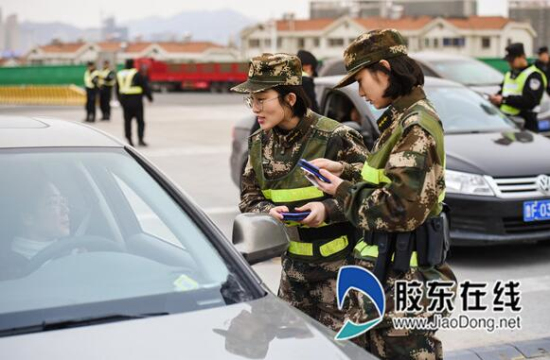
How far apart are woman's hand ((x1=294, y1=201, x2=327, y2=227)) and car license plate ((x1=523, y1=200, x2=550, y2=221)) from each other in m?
3.78

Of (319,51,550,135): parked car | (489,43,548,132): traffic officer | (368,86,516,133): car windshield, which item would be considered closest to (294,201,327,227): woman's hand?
(368,86,516,133): car windshield

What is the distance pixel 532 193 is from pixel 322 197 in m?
3.72

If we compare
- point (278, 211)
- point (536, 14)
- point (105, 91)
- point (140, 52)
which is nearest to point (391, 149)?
point (278, 211)

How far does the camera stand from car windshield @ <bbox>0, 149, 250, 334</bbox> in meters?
2.80

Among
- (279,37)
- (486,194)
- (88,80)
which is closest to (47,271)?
(486,194)

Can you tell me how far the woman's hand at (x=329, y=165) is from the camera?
3582 mm

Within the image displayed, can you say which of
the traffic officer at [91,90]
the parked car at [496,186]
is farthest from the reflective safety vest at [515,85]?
the traffic officer at [91,90]

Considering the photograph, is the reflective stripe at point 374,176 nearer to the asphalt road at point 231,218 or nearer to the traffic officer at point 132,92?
the asphalt road at point 231,218

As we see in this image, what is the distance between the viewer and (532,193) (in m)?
7.10

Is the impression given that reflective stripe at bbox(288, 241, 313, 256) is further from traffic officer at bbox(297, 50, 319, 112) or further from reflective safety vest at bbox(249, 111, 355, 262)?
traffic officer at bbox(297, 50, 319, 112)

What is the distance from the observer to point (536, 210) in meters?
7.08

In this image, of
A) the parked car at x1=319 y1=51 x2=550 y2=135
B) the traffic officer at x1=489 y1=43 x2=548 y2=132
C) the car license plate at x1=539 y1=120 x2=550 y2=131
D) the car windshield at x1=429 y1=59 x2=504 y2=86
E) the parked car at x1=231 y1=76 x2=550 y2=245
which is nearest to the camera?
the parked car at x1=231 y1=76 x2=550 y2=245

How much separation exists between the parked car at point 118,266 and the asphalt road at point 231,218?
2.43 m

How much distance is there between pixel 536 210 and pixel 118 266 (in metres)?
4.77
